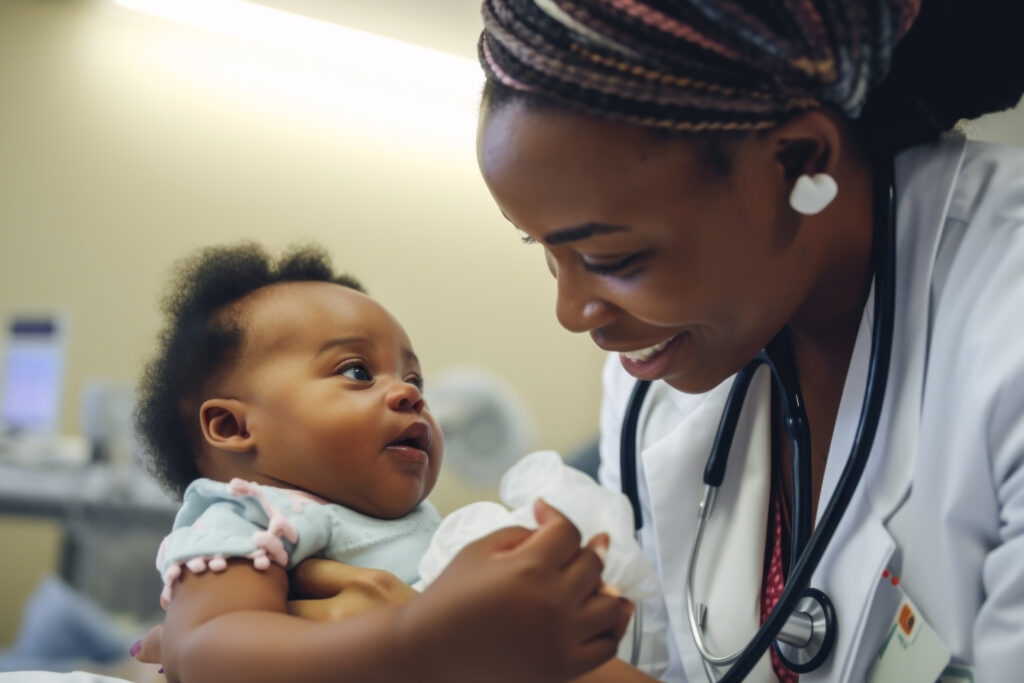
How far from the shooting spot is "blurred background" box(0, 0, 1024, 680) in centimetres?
276

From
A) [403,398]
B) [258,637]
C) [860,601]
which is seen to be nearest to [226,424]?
[403,398]

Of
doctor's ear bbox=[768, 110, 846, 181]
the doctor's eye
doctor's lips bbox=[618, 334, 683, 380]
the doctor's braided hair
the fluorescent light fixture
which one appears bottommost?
doctor's lips bbox=[618, 334, 683, 380]

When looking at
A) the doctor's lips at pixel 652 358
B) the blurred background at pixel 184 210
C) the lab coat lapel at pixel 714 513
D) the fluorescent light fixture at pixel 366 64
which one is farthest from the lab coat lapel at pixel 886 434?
the fluorescent light fixture at pixel 366 64

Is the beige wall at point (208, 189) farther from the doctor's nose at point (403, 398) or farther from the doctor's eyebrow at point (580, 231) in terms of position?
the doctor's eyebrow at point (580, 231)

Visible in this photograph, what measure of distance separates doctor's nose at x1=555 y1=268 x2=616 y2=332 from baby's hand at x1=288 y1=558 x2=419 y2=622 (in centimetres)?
30

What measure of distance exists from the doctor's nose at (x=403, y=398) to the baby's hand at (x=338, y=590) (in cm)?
20

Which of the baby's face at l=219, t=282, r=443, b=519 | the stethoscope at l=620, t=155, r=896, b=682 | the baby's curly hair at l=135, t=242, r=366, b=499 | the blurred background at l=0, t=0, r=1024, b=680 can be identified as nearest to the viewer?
the stethoscope at l=620, t=155, r=896, b=682

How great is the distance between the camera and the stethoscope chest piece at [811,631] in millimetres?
883

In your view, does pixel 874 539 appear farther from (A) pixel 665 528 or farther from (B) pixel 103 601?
(B) pixel 103 601

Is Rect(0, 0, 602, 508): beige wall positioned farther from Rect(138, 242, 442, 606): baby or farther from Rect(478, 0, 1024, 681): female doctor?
Rect(478, 0, 1024, 681): female doctor

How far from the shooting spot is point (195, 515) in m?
0.88

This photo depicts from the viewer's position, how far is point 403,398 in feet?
3.26

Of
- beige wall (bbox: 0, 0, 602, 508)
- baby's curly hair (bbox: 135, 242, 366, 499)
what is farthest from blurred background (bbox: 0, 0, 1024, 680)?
baby's curly hair (bbox: 135, 242, 366, 499)

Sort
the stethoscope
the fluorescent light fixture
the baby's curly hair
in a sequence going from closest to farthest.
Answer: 1. the stethoscope
2. the baby's curly hair
3. the fluorescent light fixture
